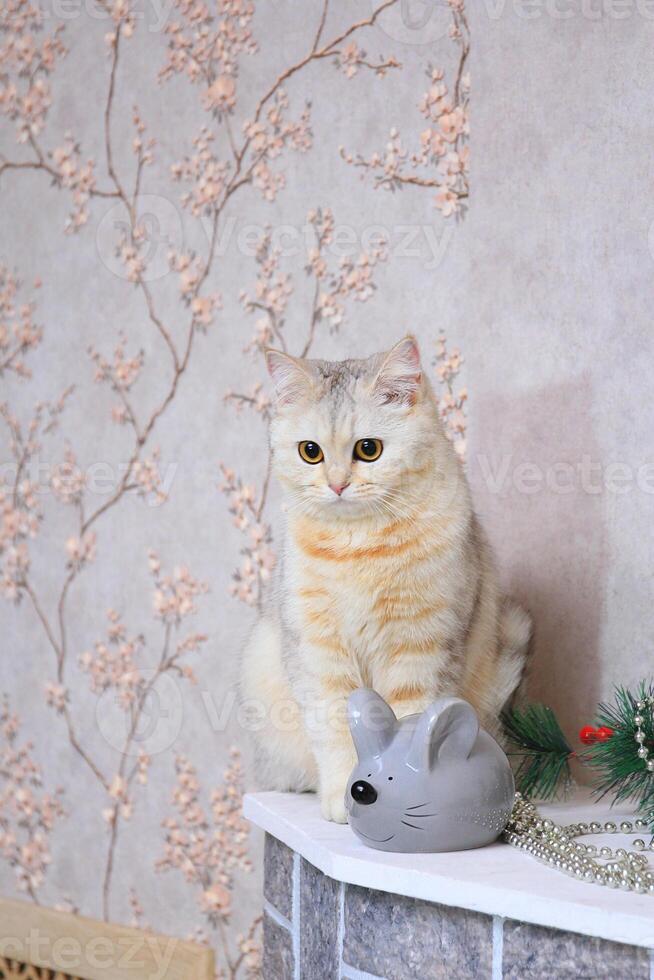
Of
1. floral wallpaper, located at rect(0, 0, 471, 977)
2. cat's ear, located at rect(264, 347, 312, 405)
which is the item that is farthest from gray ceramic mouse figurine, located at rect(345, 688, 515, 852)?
floral wallpaper, located at rect(0, 0, 471, 977)

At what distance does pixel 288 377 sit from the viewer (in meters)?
1.06

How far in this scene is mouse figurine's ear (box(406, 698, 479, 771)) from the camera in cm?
85

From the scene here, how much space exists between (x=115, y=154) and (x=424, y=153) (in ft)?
2.18

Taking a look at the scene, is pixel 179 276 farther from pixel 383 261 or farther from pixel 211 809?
pixel 211 809

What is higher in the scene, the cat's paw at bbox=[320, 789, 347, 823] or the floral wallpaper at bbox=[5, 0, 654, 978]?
the floral wallpaper at bbox=[5, 0, 654, 978]

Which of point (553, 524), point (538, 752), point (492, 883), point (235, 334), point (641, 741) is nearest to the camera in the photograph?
point (492, 883)

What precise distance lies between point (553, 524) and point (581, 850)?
0.52 meters

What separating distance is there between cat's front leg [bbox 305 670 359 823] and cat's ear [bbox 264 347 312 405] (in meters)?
0.30

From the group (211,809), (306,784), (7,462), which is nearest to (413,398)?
(306,784)

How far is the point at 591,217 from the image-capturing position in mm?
1258

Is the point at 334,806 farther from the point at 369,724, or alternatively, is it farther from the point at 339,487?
the point at 339,487

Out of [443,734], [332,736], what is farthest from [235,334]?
[443,734]

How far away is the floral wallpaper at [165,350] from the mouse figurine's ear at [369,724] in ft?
2.14

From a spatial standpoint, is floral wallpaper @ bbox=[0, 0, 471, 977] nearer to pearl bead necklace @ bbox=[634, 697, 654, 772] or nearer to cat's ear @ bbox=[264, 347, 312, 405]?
cat's ear @ bbox=[264, 347, 312, 405]
